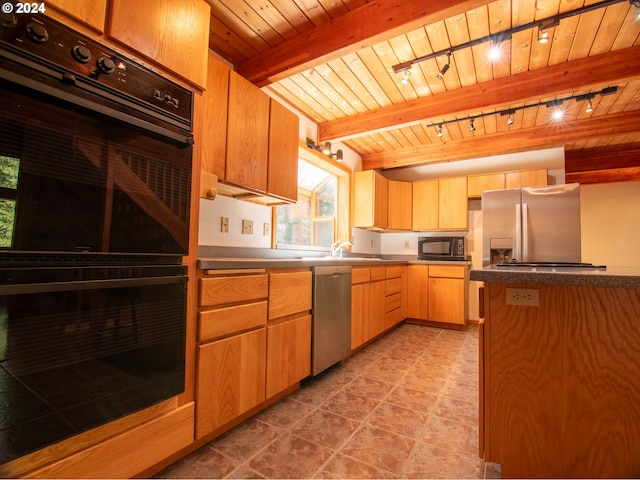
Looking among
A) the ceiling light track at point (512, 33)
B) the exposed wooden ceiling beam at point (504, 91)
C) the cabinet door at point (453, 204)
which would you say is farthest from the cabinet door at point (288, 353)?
the cabinet door at point (453, 204)

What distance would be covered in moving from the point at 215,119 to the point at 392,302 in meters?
2.89

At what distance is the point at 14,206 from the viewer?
0.84m

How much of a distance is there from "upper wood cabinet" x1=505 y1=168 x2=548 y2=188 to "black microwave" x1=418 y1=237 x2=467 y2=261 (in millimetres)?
943

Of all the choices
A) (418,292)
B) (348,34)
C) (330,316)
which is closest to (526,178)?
(418,292)

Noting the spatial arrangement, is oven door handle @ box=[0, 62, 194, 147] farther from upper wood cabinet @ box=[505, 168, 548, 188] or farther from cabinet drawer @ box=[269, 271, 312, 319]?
upper wood cabinet @ box=[505, 168, 548, 188]

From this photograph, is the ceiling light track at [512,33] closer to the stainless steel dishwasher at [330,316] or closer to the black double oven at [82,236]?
the stainless steel dishwasher at [330,316]

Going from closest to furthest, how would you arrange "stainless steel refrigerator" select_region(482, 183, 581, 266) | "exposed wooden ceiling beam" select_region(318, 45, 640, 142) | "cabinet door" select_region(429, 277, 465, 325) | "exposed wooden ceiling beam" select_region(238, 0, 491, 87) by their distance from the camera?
"exposed wooden ceiling beam" select_region(238, 0, 491, 87), "exposed wooden ceiling beam" select_region(318, 45, 640, 142), "stainless steel refrigerator" select_region(482, 183, 581, 266), "cabinet door" select_region(429, 277, 465, 325)

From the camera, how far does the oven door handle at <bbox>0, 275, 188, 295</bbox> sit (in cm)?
83

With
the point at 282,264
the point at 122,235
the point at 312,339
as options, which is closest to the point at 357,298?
the point at 312,339

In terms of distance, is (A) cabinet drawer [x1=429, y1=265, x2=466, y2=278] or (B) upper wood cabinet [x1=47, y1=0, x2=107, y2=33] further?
(A) cabinet drawer [x1=429, y1=265, x2=466, y2=278]

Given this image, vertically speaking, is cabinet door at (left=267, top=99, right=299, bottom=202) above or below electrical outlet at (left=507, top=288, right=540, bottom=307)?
above

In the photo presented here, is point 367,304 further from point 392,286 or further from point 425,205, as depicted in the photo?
point 425,205

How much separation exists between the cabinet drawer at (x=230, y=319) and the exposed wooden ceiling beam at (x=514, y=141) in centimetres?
346

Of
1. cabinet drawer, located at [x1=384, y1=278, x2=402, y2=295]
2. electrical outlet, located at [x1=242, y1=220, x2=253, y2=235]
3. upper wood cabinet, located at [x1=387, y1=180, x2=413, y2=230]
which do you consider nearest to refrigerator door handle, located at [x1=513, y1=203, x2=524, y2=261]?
cabinet drawer, located at [x1=384, y1=278, x2=402, y2=295]
